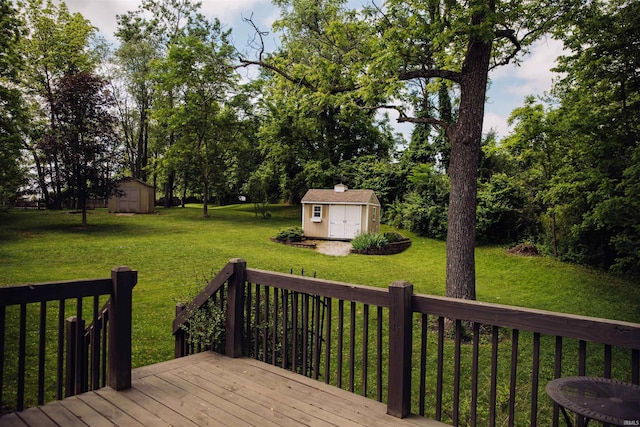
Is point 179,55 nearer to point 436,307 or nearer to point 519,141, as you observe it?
point 519,141

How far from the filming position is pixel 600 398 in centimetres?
189

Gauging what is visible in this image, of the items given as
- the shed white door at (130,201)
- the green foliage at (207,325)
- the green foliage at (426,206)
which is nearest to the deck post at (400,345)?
the green foliage at (207,325)

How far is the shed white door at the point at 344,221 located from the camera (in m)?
18.8

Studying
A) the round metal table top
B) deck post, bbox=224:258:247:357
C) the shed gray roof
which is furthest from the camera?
the shed gray roof

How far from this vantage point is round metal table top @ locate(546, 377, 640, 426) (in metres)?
1.70

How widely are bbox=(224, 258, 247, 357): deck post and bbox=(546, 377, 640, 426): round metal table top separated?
2643mm

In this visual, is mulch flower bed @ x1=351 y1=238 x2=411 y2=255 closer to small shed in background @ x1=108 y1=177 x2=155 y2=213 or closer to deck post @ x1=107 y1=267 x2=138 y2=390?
deck post @ x1=107 y1=267 x2=138 y2=390

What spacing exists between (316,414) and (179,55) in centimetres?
2151

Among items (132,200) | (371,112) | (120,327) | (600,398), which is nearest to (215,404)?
(120,327)

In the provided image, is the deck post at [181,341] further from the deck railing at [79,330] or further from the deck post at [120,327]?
the deck post at [120,327]

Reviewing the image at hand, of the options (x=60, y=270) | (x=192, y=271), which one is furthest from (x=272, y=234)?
(x=60, y=270)

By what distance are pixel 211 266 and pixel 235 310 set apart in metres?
8.45

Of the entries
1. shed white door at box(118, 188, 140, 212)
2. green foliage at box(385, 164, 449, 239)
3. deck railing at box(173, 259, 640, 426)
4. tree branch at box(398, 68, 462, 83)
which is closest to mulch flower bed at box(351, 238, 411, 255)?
green foliage at box(385, 164, 449, 239)

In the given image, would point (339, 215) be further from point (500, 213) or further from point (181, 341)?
point (181, 341)
